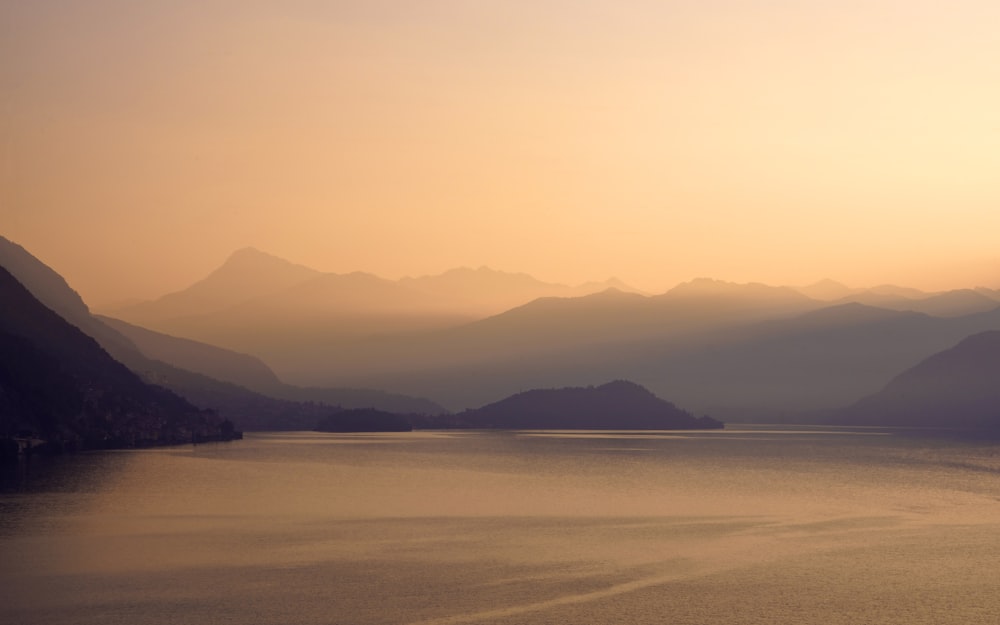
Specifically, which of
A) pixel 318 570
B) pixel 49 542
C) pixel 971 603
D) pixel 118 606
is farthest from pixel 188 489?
pixel 971 603

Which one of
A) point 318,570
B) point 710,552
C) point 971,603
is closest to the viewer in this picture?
point 971,603

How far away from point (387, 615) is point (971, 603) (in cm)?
4764

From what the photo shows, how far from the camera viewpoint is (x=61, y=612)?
274 feet

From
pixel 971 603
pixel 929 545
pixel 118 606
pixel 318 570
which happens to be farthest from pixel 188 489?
pixel 971 603

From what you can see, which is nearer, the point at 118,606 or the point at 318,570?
the point at 118,606

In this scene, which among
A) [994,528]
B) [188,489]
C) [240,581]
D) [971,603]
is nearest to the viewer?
[971,603]

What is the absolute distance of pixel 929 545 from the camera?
124 meters

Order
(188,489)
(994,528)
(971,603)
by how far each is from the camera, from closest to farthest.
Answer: (971,603) < (994,528) < (188,489)

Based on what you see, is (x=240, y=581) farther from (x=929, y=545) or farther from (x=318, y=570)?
(x=929, y=545)

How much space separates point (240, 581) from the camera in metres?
97.0

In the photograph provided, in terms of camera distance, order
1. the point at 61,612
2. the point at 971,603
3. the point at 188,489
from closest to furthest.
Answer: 1. the point at 61,612
2. the point at 971,603
3. the point at 188,489

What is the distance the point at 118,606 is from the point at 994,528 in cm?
10621

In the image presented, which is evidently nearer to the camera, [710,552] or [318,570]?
[318,570]

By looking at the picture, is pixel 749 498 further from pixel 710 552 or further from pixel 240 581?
pixel 240 581
